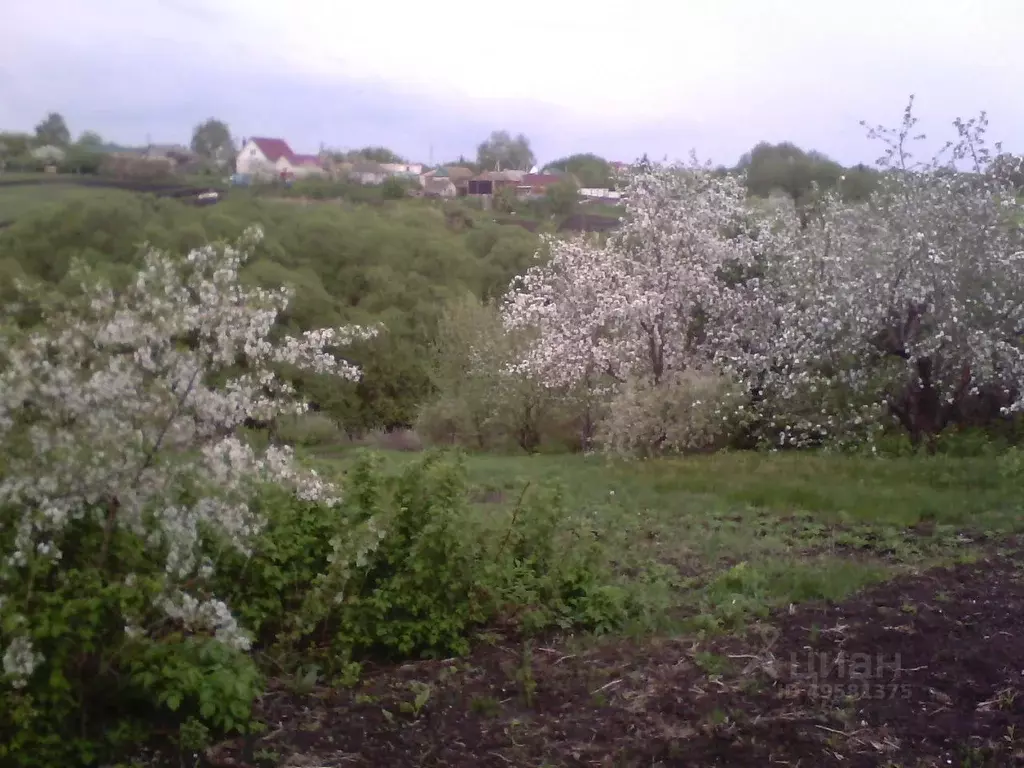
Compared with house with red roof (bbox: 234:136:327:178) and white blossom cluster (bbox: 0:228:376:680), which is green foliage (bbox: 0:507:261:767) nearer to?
white blossom cluster (bbox: 0:228:376:680)

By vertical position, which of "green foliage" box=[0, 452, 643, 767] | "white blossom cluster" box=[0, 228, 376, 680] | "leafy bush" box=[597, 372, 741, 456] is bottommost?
"leafy bush" box=[597, 372, 741, 456]

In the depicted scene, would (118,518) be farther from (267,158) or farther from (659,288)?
(659,288)

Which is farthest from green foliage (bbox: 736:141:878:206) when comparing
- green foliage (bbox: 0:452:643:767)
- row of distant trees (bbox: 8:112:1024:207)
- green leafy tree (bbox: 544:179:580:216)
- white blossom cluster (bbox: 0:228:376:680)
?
white blossom cluster (bbox: 0:228:376:680)

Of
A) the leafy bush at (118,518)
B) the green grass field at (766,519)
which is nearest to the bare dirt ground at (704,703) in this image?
the leafy bush at (118,518)

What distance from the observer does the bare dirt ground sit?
382 centimetres

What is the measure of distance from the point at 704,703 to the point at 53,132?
28.9 ft

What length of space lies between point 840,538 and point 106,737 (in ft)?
18.9

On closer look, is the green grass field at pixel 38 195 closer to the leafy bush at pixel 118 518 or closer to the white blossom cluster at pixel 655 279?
the white blossom cluster at pixel 655 279

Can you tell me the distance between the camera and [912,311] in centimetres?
1072

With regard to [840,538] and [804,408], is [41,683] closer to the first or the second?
[840,538]

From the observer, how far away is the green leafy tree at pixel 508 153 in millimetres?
20719

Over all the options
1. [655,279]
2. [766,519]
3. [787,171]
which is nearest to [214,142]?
[655,279]

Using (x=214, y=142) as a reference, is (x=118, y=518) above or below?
below

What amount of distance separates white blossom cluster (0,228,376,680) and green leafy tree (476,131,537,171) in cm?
1697
